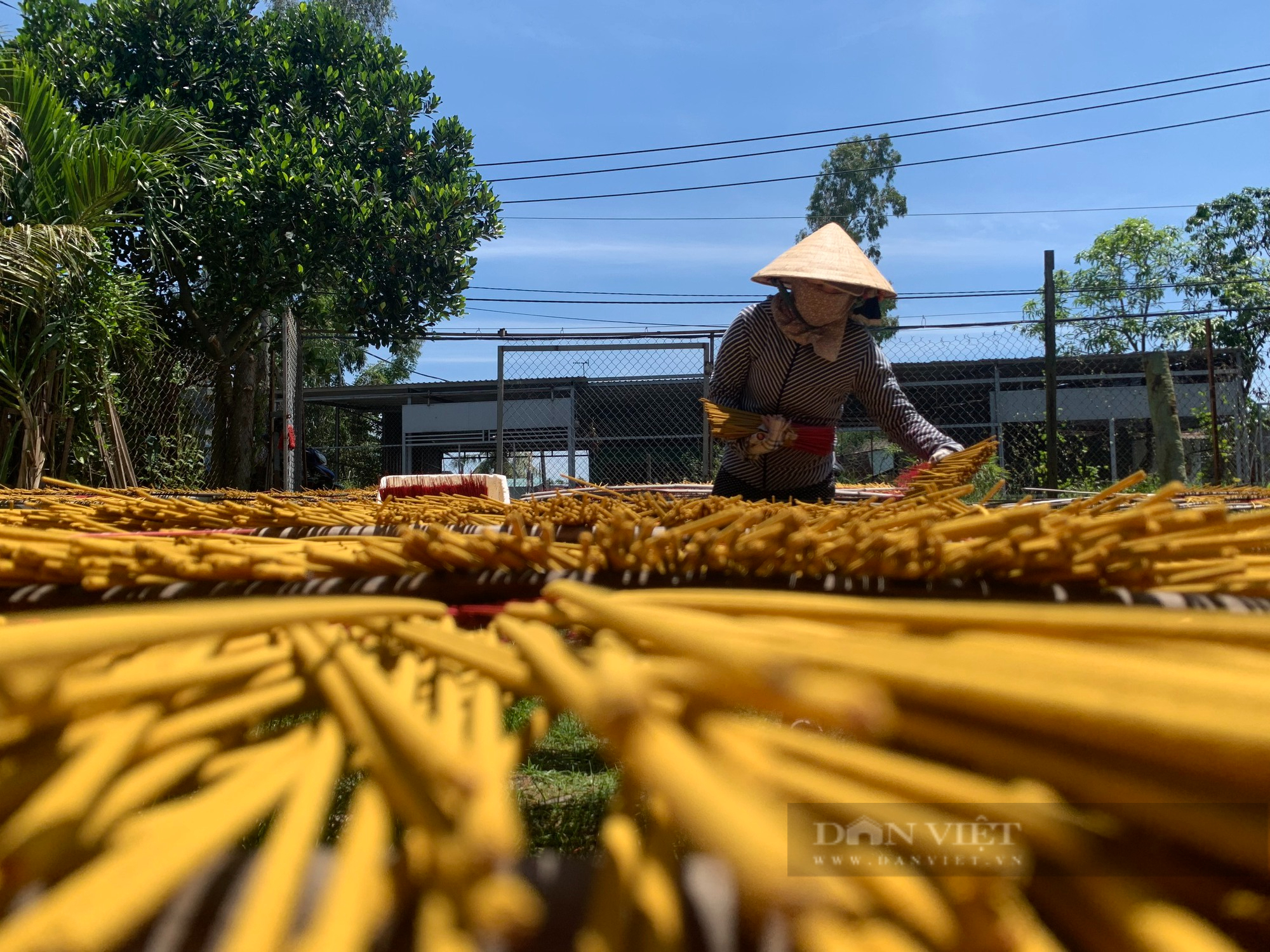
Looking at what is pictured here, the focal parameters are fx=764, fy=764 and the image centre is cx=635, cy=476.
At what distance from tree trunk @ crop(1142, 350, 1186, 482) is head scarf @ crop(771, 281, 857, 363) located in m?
2.97

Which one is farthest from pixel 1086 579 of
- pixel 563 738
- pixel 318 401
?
pixel 318 401

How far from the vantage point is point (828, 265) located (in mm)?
1732

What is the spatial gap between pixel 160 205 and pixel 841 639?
635cm

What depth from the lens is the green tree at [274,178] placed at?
5.91m

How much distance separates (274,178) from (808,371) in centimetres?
544

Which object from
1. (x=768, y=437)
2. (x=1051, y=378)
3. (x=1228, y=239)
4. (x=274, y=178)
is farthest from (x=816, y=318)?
(x=1228, y=239)


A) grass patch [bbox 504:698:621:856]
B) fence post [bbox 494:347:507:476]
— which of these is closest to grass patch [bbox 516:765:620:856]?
grass patch [bbox 504:698:621:856]

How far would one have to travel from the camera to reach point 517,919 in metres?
0.12

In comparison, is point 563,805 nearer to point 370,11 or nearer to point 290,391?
point 290,391

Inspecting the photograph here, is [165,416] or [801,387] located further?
[165,416]

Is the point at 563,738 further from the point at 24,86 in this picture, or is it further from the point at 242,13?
the point at 242,13

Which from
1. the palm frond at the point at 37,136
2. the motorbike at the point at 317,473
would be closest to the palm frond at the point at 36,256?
the palm frond at the point at 37,136

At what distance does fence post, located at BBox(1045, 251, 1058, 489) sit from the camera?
13.6 feet

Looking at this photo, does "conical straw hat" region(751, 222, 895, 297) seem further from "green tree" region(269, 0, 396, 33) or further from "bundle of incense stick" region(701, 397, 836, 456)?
"green tree" region(269, 0, 396, 33)
